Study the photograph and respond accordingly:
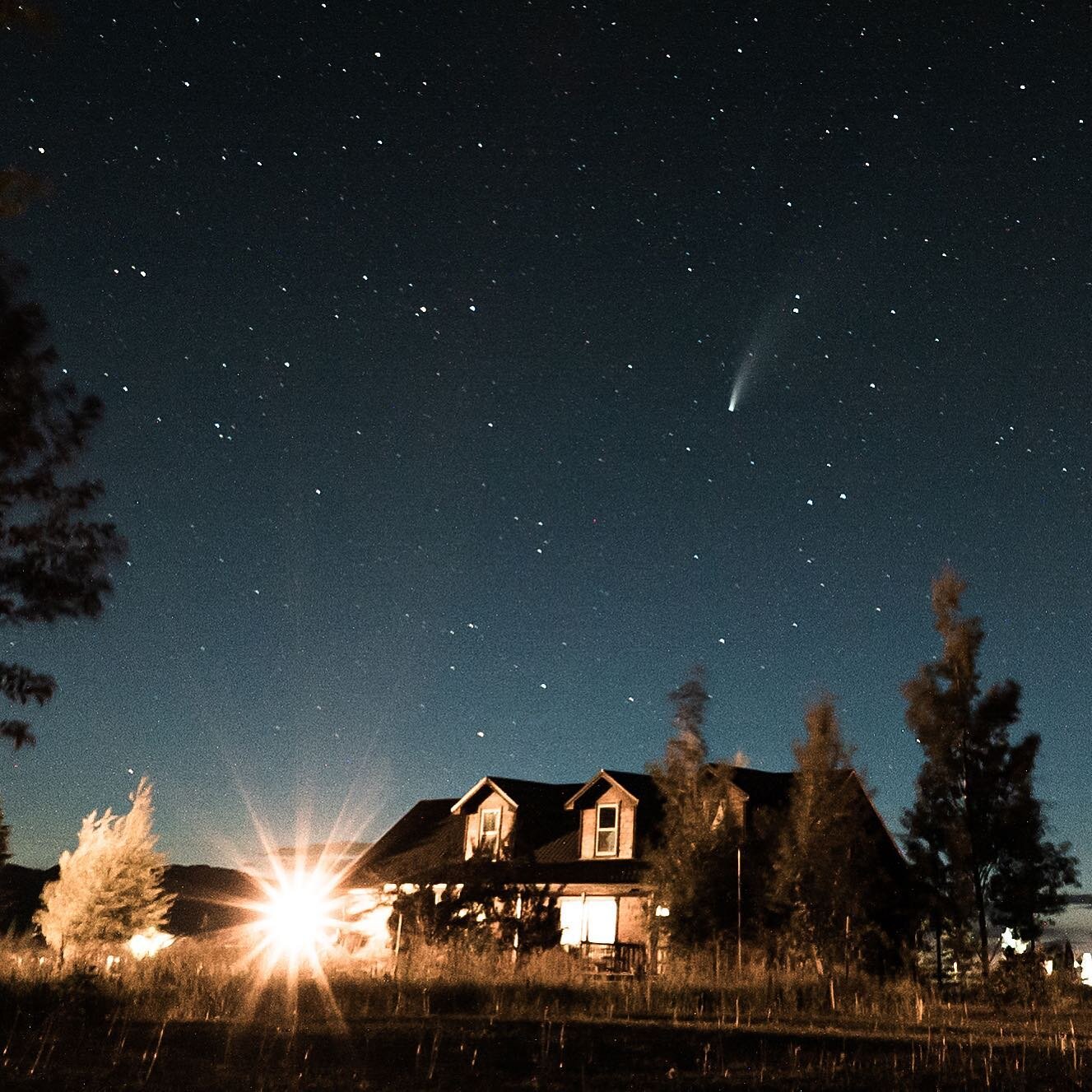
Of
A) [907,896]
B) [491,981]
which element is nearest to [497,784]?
[907,896]

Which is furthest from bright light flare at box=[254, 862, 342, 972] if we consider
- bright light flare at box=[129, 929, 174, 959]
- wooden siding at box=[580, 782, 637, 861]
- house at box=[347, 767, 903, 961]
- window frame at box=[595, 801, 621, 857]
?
window frame at box=[595, 801, 621, 857]

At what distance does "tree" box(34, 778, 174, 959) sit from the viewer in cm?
2856

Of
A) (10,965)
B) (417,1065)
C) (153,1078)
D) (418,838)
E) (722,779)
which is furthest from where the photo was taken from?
(418,838)

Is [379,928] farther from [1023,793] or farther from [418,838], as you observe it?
[1023,793]

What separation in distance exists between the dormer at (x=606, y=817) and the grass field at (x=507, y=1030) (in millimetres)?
12661

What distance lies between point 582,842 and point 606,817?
103 centimetres

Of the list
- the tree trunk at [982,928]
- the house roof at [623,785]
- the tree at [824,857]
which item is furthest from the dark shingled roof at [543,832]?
the tree trunk at [982,928]

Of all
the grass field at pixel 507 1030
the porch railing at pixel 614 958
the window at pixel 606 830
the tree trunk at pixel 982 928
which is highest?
the window at pixel 606 830

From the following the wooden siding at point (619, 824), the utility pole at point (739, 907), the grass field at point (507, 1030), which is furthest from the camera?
the wooden siding at point (619, 824)

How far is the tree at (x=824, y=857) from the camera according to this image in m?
22.4

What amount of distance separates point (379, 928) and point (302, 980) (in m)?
17.8

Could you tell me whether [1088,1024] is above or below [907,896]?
below

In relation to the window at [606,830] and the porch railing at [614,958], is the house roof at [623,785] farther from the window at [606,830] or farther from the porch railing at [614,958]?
the porch railing at [614,958]

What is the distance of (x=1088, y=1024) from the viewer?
1767cm
